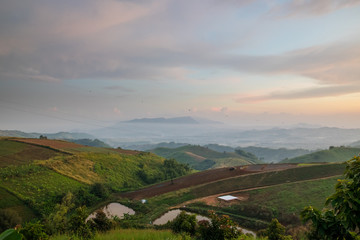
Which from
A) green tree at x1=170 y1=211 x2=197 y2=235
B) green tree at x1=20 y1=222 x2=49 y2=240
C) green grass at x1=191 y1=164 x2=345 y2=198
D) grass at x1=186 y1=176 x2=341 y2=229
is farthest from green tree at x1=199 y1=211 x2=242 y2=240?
green grass at x1=191 y1=164 x2=345 y2=198

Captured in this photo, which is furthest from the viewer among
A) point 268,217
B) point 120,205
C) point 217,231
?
point 120,205

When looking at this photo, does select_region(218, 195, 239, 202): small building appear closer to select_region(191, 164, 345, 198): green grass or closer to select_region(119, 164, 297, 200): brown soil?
select_region(191, 164, 345, 198): green grass

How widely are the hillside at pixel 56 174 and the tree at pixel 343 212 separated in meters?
40.8

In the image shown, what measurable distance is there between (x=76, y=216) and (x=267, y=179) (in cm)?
4362

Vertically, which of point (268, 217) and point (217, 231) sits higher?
point (217, 231)

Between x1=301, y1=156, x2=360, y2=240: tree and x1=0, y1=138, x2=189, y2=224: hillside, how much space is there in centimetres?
4082

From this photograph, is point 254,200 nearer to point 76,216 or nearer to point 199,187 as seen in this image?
point 199,187

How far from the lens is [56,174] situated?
49469 mm

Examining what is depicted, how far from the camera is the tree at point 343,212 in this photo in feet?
19.7

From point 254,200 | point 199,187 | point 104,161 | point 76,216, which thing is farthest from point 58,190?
point 254,200

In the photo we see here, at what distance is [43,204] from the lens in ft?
123

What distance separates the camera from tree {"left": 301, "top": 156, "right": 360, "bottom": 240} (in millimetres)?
5996

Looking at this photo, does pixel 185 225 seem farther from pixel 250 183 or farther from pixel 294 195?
pixel 250 183

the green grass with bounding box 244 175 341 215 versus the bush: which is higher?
the green grass with bounding box 244 175 341 215
